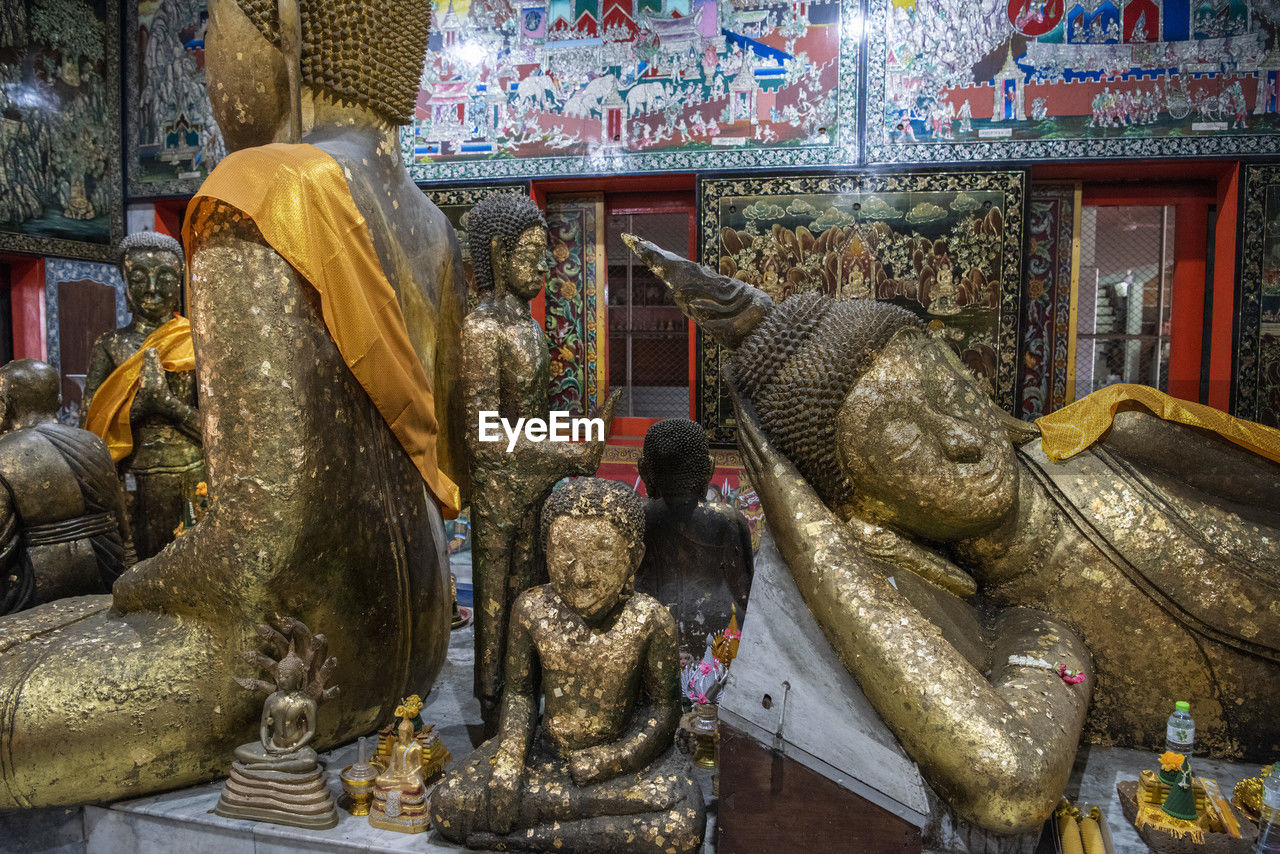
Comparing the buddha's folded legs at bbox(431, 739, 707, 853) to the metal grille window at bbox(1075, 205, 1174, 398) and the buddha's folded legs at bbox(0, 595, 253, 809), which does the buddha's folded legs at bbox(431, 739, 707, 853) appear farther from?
the metal grille window at bbox(1075, 205, 1174, 398)

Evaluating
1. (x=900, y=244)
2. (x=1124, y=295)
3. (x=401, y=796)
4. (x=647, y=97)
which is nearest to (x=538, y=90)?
(x=647, y=97)

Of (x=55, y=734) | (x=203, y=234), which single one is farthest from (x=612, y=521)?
(x=55, y=734)

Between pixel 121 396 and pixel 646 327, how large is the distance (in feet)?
11.2

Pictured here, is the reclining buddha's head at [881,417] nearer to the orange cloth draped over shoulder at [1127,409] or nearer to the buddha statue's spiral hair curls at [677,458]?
the orange cloth draped over shoulder at [1127,409]

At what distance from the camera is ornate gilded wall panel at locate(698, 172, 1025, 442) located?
561 centimetres

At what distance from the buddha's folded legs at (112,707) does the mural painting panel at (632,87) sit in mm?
4606

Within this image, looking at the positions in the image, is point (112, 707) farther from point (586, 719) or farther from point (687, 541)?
point (687, 541)

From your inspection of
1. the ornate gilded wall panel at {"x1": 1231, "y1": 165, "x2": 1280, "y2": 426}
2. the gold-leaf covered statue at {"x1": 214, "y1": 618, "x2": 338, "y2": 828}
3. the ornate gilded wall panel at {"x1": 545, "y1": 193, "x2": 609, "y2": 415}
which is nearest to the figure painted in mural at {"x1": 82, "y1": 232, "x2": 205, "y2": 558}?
the ornate gilded wall panel at {"x1": 545, "y1": 193, "x2": 609, "y2": 415}

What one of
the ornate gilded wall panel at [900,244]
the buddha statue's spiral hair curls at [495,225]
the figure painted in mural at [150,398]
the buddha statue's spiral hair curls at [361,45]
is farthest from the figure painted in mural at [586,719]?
the ornate gilded wall panel at [900,244]

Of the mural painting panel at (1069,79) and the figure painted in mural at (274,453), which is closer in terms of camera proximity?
the figure painted in mural at (274,453)

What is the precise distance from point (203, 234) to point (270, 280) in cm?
21

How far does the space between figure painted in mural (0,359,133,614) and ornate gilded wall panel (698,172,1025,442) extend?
3831mm

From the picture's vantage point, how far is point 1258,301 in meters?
5.42

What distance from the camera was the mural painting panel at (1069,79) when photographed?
5.34 m
